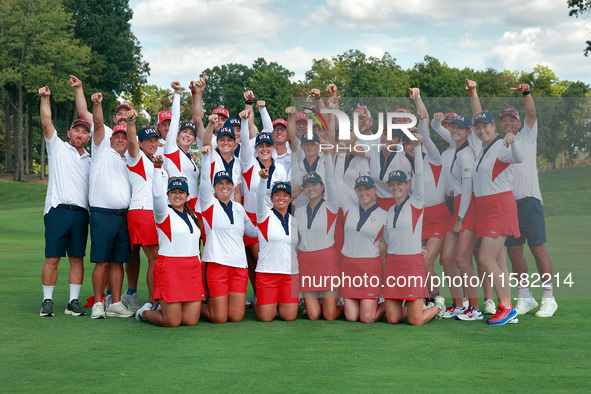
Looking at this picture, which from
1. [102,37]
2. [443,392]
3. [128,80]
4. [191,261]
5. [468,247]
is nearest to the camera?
[443,392]

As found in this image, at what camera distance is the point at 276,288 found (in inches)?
274

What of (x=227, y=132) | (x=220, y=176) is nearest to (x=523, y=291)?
(x=220, y=176)

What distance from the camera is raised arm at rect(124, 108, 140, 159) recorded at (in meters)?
6.92

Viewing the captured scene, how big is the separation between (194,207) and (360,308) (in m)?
2.24

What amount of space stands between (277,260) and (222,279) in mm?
644

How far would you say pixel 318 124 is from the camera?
7.56 metres

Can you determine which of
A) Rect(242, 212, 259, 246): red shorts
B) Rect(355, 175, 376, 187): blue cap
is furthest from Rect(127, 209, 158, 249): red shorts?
Rect(355, 175, 376, 187): blue cap

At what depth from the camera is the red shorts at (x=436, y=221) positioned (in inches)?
289

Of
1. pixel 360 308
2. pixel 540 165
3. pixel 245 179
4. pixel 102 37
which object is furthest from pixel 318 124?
pixel 102 37

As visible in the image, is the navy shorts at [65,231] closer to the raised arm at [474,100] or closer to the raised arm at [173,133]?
the raised arm at [173,133]

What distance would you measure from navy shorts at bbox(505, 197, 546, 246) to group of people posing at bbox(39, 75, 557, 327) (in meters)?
0.01

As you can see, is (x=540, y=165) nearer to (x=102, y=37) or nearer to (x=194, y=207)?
(x=194, y=207)

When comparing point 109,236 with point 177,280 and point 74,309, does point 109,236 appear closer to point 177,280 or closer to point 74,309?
point 74,309

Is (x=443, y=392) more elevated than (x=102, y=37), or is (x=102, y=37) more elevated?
(x=102, y=37)
